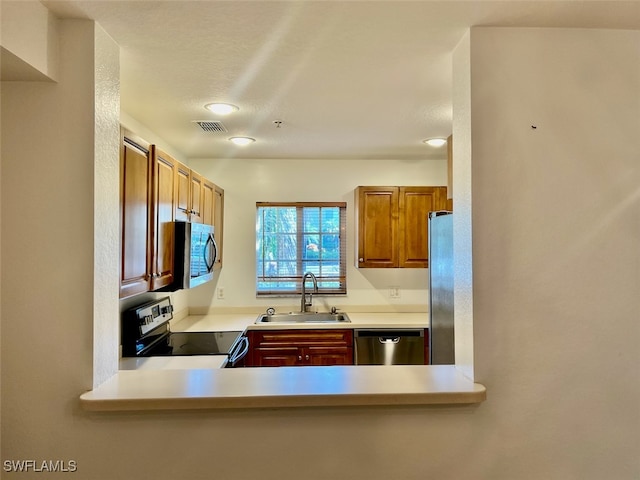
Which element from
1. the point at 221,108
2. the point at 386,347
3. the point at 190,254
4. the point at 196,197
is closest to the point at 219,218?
the point at 196,197

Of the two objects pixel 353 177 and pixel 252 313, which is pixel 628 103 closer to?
pixel 353 177

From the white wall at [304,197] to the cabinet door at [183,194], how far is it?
1101 mm

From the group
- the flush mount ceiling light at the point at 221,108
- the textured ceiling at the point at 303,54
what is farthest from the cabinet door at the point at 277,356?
the flush mount ceiling light at the point at 221,108

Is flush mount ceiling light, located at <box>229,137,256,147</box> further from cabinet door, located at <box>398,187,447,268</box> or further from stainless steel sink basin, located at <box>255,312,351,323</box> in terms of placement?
stainless steel sink basin, located at <box>255,312,351,323</box>

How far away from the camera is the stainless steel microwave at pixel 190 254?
2285 millimetres

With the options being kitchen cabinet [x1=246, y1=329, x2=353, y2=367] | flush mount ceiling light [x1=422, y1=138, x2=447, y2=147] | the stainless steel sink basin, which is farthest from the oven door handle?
flush mount ceiling light [x1=422, y1=138, x2=447, y2=147]

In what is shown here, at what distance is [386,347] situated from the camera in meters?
3.14

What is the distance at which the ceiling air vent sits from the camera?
244cm

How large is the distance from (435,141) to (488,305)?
1970mm

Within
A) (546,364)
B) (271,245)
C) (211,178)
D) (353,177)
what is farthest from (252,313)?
(546,364)

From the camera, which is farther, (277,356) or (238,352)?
(277,356)

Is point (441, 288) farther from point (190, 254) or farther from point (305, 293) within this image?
point (305, 293)

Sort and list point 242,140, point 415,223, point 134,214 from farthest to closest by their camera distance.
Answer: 1. point 415,223
2. point 242,140
3. point 134,214

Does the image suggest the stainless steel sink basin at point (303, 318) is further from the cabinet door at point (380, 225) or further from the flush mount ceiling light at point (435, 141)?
the flush mount ceiling light at point (435, 141)
